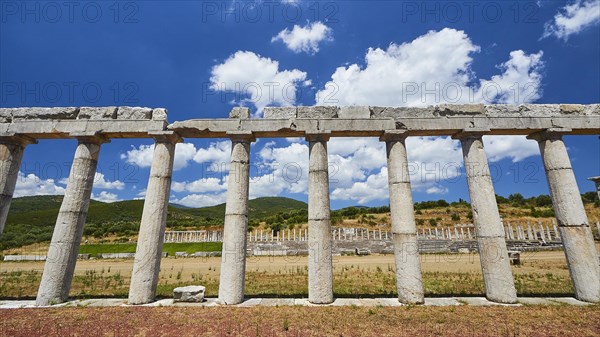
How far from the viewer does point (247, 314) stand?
8891 mm

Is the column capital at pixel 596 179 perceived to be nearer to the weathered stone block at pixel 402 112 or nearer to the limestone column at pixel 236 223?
the weathered stone block at pixel 402 112

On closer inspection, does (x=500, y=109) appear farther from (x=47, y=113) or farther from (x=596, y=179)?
(x=47, y=113)

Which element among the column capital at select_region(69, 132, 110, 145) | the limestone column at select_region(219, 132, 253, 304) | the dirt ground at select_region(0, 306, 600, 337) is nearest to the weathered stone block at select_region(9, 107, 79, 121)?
the column capital at select_region(69, 132, 110, 145)

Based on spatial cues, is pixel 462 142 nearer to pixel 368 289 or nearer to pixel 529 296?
pixel 529 296

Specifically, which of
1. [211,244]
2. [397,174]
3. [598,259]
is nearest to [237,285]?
[397,174]

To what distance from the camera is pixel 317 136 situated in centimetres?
1172

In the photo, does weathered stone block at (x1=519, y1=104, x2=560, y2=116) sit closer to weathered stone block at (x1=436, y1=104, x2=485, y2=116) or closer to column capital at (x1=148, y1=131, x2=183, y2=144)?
weathered stone block at (x1=436, y1=104, x2=485, y2=116)

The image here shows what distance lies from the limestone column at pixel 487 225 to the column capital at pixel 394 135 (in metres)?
2.40

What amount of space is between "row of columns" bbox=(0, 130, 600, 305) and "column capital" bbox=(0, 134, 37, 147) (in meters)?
0.05

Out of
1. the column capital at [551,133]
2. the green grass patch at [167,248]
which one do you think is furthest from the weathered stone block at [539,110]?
the green grass patch at [167,248]

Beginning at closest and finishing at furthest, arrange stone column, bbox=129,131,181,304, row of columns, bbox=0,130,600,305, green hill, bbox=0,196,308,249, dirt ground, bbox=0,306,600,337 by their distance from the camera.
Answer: dirt ground, bbox=0,306,600,337 < row of columns, bbox=0,130,600,305 < stone column, bbox=129,131,181,304 < green hill, bbox=0,196,308,249

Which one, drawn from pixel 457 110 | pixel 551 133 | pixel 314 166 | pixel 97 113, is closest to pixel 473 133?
pixel 457 110

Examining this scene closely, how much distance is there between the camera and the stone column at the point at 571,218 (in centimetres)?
1032

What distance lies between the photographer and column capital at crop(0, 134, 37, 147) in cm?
1182
